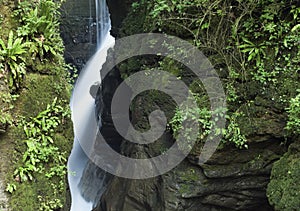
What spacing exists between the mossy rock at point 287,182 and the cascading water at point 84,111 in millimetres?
7339

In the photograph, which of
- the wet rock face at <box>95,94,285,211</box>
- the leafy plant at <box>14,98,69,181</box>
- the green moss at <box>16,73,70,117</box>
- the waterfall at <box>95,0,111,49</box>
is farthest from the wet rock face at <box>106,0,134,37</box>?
the leafy plant at <box>14,98,69,181</box>

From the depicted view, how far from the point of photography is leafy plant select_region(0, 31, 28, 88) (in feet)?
15.5

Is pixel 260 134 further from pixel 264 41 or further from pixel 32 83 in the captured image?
pixel 32 83

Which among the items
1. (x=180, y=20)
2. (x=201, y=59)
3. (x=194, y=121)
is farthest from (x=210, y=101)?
(x=180, y=20)

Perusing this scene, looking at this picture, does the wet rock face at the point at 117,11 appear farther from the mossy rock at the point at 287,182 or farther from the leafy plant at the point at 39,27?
the mossy rock at the point at 287,182

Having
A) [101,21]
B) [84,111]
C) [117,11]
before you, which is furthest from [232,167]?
[101,21]

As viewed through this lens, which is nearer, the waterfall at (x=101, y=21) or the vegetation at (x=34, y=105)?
the vegetation at (x=34, y=105)

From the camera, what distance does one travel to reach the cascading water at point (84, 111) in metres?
12.0

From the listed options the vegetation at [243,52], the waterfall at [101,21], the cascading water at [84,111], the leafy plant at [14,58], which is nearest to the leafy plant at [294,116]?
the vegetation at [243,52]

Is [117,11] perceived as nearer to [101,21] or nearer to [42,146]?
[101,21]

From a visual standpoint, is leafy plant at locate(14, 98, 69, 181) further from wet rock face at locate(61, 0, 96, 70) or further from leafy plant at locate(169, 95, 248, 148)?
wet rock face at locate(61, 0, 96, 70)

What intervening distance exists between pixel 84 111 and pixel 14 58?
9757 millimetres

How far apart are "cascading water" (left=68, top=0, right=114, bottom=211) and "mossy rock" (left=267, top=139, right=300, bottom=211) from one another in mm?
7339

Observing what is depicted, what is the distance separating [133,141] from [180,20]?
2813 mm
